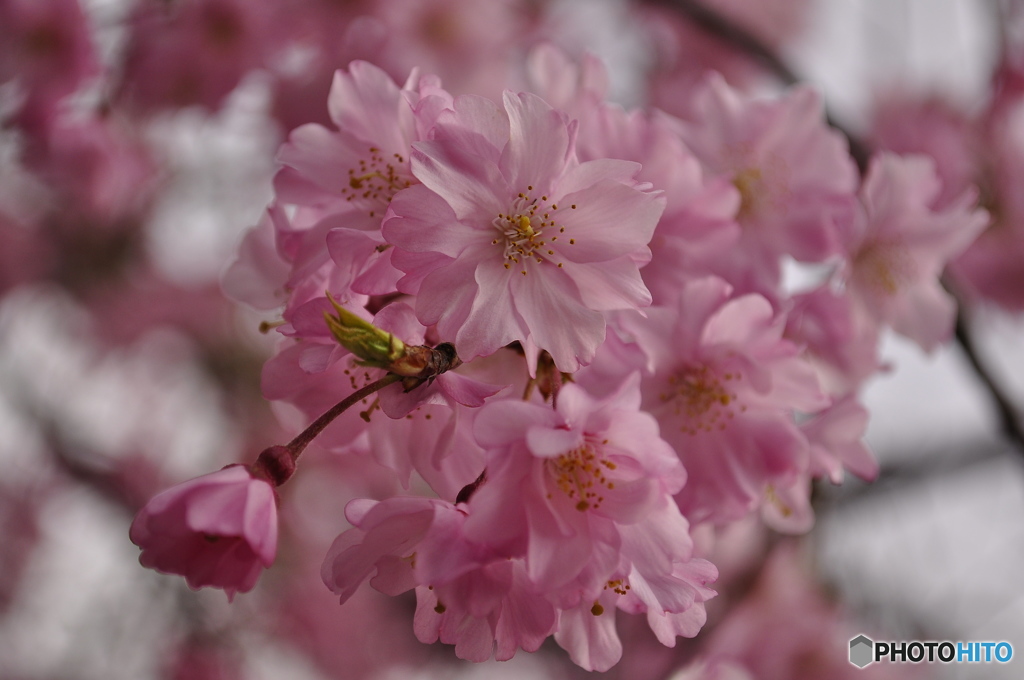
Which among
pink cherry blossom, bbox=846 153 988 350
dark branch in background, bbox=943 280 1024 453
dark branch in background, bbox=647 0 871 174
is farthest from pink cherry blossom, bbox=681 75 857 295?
dark branch in background, bbox=943 280 1024 453

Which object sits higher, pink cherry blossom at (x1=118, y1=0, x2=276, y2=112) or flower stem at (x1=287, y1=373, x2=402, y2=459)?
flower stem at (x1=287, y1=373, x2=402, y2=459)

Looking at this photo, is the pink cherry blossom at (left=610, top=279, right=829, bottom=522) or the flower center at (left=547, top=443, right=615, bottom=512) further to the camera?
the pink cherry blossom at (left=610, top=279, right=829, bottom=522)

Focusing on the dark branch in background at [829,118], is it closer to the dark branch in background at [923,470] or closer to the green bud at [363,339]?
the dark branch in background at [923,470]

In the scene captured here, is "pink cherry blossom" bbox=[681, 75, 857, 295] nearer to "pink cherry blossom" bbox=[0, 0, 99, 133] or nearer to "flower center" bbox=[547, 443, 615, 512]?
"flower center" bbox=[547, 443, 615, 512]

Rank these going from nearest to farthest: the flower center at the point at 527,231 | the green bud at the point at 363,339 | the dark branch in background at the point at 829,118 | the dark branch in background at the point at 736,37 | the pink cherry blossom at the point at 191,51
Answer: the green bud at the point at 363,339, the flower center at the point at 527,231, the dark branch in background at the point at 829,118, the dark branch in background at the point at 736,37, the pink cherry blossom at the point at 191,51

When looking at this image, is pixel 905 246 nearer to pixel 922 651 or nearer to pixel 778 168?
pixel 778 168

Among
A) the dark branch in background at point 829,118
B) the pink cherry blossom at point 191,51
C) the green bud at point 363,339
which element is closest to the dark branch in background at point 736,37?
the dark branch in background at point 829,118

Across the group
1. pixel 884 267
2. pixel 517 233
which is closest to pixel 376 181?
pixel 517 233
